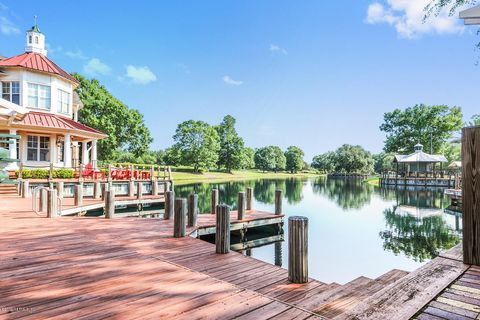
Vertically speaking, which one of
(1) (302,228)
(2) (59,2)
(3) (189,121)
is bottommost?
(1) (302,228)

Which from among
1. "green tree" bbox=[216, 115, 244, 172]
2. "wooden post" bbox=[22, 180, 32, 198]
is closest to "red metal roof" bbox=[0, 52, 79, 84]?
"wooden post" bbox=[22, 180, 32, 198]

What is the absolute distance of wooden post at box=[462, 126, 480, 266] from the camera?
3.31 metres

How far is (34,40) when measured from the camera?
22828 mm

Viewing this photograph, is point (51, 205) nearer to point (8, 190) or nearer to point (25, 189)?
point (25, 189)

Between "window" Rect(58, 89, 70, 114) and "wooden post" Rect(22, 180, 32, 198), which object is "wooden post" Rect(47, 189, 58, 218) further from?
"window" Rect(58, 89, 70, 114)

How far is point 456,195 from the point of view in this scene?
20266mm

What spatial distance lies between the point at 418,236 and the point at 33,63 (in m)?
27.1

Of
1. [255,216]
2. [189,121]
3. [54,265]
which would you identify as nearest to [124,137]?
[189,121]

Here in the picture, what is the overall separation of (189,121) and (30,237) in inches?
2018

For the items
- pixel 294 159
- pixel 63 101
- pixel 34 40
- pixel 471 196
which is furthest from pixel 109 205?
pixel 294 159

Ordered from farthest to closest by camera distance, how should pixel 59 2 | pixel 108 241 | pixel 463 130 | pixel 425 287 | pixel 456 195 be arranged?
pixel 59 2, pixel 456 195, pixel 108 241, pixel 463 130, pixel 425 287

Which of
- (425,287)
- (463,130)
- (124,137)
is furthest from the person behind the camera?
(124,137)

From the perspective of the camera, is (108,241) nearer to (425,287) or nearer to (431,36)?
(425,287)

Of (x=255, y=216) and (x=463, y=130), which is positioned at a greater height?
(x=463, y=130)
